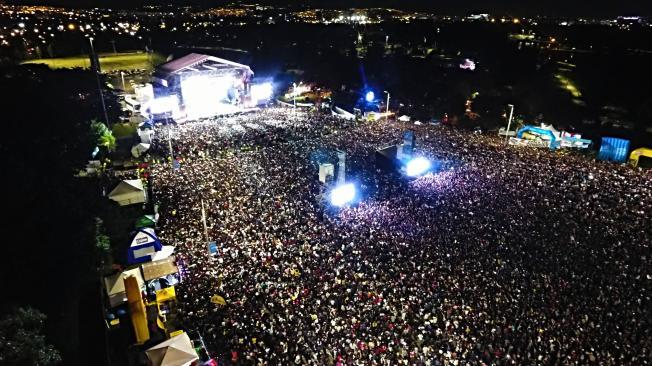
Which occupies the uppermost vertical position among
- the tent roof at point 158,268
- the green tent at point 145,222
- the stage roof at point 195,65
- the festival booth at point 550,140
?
the stage roof at point 195,65

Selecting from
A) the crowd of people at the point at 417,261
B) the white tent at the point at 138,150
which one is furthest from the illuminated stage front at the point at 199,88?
the crowd of people at the point at 417,261

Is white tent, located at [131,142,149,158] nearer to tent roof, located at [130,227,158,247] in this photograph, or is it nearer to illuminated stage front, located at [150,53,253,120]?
illuminated stage front, located at [150,53,253,120]

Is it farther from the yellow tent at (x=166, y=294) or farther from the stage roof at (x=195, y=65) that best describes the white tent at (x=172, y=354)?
the stage roof at (x=195, y=65)

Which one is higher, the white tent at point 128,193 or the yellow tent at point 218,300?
the white tent at point 128,193

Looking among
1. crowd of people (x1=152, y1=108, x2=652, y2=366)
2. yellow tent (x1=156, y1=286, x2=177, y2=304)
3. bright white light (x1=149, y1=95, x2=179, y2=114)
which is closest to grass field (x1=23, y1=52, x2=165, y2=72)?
bright white light (x1=149, y1=95, x2=179, y2=114)

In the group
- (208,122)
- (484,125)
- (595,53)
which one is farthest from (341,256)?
(595,53)

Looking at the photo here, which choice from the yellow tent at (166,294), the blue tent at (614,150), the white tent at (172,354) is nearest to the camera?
the white tent at (172,354)

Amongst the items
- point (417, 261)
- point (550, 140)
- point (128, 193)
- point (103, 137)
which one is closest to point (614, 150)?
point (550, 140)

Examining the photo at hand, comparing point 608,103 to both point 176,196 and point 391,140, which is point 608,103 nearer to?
point 391,140
